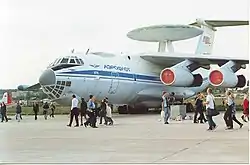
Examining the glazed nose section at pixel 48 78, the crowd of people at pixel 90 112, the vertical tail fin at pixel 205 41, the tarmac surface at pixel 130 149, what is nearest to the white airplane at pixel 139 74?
the glazed nose section at pixel 48 78

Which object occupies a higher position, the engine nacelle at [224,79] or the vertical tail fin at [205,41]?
the vertical tail fin at [205,41]

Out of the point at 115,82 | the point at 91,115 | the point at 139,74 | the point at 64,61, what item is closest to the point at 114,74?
the point at 115,82

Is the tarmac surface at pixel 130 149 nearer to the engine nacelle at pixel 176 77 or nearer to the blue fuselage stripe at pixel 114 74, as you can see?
the blue fuselage stripe at pixel 114 74

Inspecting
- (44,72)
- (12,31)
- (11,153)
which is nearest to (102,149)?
(11,153)

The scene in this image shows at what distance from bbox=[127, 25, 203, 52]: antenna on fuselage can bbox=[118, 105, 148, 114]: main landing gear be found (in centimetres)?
318

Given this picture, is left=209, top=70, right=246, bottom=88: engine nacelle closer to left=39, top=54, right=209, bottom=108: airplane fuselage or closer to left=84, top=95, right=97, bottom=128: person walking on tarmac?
left=39, top=54, right=209, bottom=108: airplane fuselage

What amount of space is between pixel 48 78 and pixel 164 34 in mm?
6689

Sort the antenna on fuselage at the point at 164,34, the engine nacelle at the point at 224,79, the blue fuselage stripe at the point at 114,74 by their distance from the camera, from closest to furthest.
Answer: the blue fuselage stripe at the point at 114,74 → the engine nacelle at the point at 224,79 → the antenna on fuselage at the point at 164,34

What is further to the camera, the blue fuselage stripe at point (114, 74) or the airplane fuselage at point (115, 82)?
the blue fuselage stripe at point (114, 74)

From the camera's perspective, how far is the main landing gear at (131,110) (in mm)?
22969

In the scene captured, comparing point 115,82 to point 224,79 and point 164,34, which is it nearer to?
point 164,34

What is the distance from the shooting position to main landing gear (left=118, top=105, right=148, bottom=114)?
22969 millimetres

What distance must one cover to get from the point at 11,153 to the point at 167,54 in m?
14.1

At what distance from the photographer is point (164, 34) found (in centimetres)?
2205
